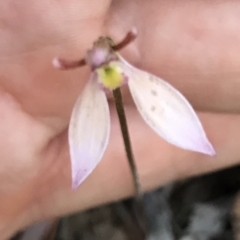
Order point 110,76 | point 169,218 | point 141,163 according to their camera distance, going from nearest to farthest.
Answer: point 110,76 < point 141,163 < point 169,218

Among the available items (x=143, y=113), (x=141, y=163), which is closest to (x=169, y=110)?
(x=143, y=113)

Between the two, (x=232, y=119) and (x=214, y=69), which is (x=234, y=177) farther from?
(x=214, y=69)

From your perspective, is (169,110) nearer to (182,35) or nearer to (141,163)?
(182,35)

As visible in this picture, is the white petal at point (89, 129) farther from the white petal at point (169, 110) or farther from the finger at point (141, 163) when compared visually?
the finger at point (141, 163)

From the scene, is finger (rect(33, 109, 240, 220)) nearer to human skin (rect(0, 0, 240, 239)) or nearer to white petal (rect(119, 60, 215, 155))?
human skin (rect(0, 0, 240, 239))

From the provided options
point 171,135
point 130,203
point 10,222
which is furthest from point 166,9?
point 130,203

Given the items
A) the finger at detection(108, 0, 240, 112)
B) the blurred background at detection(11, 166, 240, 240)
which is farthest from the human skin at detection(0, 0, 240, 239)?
the blurred background at detection(11, 166, 240, 240)
